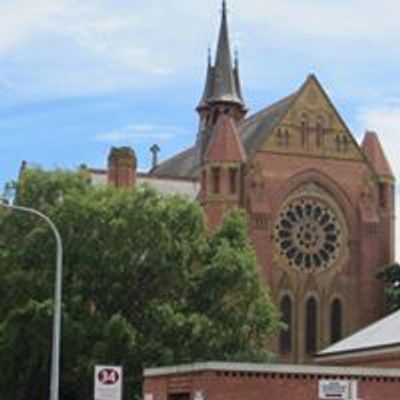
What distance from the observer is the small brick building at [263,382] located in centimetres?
3175

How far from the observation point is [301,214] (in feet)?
261

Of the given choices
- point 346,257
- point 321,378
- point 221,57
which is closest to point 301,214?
point 346,257

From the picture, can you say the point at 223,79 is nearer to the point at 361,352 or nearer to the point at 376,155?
the point at 376,155

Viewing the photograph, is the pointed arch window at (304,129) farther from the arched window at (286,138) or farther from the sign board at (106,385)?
the sign board at (106,385)

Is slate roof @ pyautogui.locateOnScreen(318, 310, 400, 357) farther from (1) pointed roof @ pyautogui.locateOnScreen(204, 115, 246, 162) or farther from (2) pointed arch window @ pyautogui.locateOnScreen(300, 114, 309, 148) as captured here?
(2) pointed arch window @ pyautogui.locateOnScreen(300, 114, 309, 148)

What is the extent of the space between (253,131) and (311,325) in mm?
14197

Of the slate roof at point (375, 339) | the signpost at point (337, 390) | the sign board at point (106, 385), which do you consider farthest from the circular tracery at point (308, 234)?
the sign board at point (106, 385)

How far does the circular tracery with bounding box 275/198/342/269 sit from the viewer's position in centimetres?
7869

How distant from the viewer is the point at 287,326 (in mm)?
76562

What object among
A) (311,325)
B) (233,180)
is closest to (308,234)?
(311,325)

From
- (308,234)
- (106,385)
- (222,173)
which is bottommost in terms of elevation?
(106,385)

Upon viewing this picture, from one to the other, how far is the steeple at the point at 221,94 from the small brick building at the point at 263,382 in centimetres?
5671

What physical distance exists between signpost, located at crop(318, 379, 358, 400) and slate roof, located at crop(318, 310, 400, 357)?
12539mm

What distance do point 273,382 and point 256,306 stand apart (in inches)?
820
